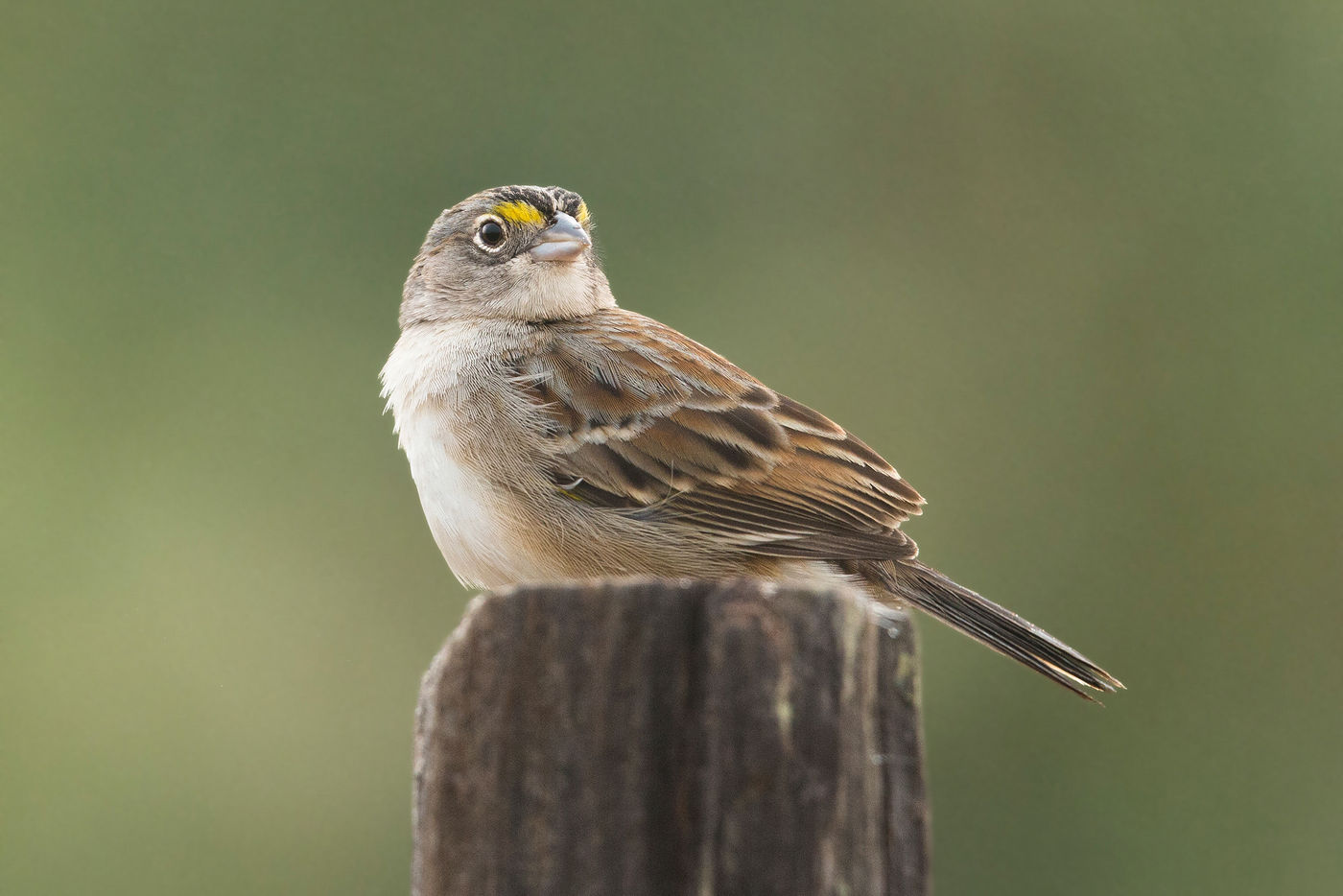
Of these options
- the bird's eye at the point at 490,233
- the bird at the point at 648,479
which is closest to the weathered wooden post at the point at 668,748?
the bird at the point at 648,479

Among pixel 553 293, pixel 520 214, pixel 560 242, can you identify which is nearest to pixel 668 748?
pixel 553 293

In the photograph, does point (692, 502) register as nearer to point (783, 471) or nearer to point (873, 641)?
point (783, 471)

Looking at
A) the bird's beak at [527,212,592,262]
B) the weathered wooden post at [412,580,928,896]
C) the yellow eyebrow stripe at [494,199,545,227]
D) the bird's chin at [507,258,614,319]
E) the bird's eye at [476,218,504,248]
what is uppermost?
the yellow eyebrow stripe at [494,199,545,227]

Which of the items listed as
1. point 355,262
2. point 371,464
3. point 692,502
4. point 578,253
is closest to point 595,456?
point 692,502

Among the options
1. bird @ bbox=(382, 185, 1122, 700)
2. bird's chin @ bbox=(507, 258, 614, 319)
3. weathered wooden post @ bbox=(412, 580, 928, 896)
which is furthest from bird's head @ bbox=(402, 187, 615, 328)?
weathered wooden post @ bbox=(412, 580, 928, 896)

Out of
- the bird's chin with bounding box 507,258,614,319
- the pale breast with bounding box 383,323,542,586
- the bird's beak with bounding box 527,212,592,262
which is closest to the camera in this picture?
the pale breast with bounding box 383,323,542,586

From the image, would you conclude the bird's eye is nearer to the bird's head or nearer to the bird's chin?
the bird's head

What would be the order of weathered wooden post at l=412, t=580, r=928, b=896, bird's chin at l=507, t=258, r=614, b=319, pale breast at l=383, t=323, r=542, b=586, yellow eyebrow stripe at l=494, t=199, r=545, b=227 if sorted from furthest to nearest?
yellow eyebrow stripe at l=494, t=199, r=545, b=227
bird's chin at l=507, t=258, r=614, b=319
pale breast at l=383, t=323, r=542, b=586
weathered wooden post at l=412, t=580, r=928, b=896
